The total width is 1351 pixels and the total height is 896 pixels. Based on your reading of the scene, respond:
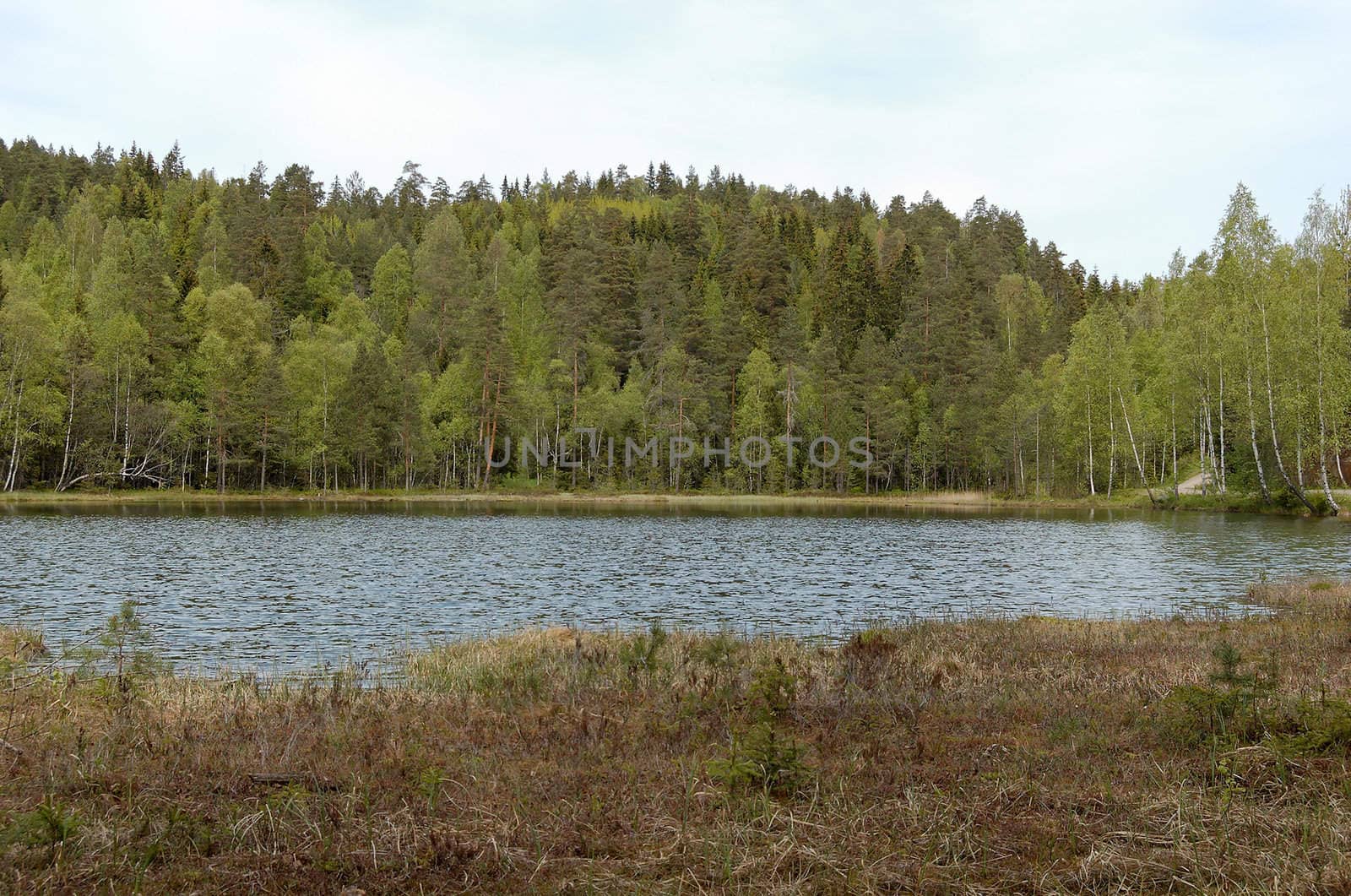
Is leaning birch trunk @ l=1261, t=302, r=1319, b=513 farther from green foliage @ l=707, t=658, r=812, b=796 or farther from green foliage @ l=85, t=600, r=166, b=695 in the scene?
green foliage @ l=85, t=600, r=166, b=695

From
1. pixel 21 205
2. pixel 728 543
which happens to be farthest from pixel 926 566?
pixel 21 205

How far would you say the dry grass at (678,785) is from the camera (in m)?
6.16

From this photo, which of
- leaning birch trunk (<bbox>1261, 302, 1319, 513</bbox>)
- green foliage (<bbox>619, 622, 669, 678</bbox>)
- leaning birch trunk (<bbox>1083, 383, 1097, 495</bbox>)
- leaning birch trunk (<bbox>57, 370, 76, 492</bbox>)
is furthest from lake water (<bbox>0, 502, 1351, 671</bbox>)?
leaning birch trunk (<bbox>57, 370, 76, 492</bbox>)

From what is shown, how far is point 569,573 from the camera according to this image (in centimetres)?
3481

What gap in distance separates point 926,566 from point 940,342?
8241 cm

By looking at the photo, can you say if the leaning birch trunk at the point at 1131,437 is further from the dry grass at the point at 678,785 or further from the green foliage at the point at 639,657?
the green foliage at the point at 639,657

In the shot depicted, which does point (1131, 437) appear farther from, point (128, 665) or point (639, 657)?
point (128, 665)

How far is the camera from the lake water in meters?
23.2

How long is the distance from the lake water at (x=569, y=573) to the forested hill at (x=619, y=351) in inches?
634

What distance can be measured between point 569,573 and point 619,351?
8529 cm

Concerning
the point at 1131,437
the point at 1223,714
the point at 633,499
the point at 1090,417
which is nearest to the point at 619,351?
the point at 633,499

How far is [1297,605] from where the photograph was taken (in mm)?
22984

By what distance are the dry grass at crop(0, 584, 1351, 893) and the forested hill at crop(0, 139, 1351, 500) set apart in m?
55.6

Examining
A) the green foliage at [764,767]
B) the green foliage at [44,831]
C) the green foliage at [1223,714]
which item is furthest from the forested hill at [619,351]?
the green foliage at [44,831]
